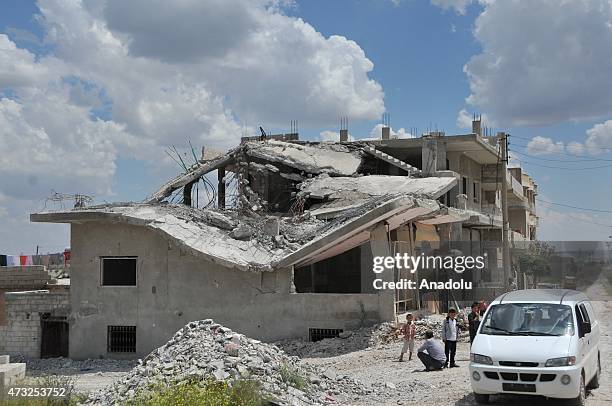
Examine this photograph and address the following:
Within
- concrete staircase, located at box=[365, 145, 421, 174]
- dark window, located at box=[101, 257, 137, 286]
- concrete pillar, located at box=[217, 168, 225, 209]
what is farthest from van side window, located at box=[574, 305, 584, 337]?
concrete pillar, located at box=[217, 168, 225, 209]

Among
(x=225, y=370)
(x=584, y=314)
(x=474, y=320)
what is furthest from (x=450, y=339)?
(x=225, y=370)

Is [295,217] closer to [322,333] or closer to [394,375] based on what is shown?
[322,333]

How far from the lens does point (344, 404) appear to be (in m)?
11.6

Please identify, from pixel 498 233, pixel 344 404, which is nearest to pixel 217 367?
pixel 344 404

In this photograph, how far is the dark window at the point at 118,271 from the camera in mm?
22453

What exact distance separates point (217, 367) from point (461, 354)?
769cm

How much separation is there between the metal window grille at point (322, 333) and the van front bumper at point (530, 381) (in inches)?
393

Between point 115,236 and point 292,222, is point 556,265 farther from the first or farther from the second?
point 115,236

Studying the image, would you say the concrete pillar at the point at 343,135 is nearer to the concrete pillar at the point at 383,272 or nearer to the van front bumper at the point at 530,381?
the concrete pillar at the point at 383,272

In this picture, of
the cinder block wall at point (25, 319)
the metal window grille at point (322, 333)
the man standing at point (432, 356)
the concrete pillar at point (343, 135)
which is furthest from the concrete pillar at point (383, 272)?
the concrete pillar at point (343, 135)

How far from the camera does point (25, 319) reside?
23.7 m

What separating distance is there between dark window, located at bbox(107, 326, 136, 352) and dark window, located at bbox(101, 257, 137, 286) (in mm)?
1455

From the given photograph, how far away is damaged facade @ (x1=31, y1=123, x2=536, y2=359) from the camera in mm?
20062

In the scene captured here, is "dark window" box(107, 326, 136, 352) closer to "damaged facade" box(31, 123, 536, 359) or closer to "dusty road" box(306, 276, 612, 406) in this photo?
"damaged facade" box(31, 123, 536, 359)
